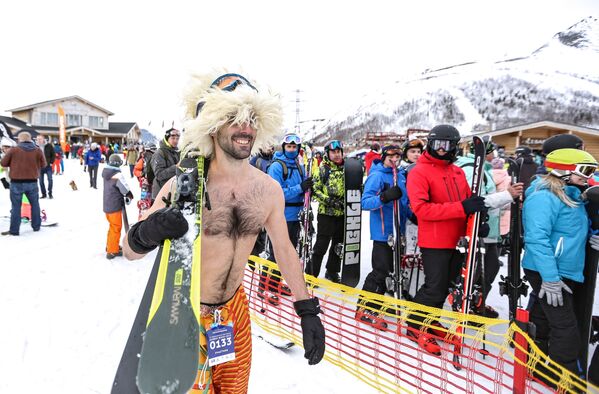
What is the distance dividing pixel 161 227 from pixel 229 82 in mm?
846

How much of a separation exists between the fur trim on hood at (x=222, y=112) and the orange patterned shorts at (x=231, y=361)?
0.83 metres

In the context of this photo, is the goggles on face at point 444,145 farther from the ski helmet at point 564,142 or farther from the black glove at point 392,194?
the ski helmet at point 564,142

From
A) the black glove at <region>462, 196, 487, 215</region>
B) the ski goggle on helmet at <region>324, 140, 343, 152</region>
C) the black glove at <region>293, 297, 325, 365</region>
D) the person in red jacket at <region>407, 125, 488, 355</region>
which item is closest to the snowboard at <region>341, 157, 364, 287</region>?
the ski goggle on helmet at <region>324, 140, 343, 152</region>

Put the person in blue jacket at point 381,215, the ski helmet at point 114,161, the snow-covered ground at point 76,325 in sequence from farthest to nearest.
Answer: the ski helmet at point 114,161
the person in blue jacket at point 381,215
the snow-covered ground at point 76,325

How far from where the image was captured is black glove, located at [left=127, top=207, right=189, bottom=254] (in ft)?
4.82

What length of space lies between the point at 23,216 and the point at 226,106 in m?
8.53

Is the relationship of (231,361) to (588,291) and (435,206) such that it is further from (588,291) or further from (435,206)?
(588,291)

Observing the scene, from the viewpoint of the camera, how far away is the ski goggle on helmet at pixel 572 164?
9.65 feet

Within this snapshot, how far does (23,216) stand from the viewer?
7.87 meters

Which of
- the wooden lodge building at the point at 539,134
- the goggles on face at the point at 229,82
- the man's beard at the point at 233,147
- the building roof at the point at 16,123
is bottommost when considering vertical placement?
the man's beard at the point at 233,147

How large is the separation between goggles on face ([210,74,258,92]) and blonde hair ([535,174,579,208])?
267 centimetres

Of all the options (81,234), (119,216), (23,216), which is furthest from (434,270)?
(23,216)

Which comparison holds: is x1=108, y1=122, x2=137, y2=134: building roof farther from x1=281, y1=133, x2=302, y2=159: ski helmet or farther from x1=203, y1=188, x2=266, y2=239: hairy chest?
x1=203, y1=188, x2=266, y2=239: hairy chest

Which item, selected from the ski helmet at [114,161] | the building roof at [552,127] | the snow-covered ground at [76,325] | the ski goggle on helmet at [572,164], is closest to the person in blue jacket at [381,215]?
the snow-covered ground at [76,325]
